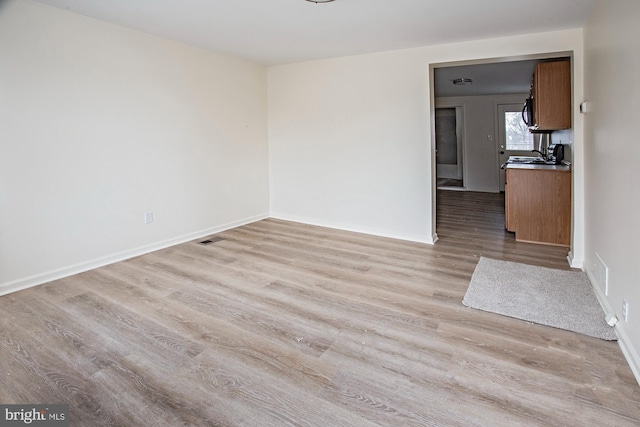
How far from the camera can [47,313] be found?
2574 mm

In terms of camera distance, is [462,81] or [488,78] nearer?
[488,78]

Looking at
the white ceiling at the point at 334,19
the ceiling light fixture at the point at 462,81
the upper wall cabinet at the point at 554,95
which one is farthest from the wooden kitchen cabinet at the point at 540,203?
the ceiling light fixture at the point at 462,81

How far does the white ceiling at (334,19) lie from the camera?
2930 mm

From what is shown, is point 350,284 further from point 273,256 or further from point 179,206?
point 179,206

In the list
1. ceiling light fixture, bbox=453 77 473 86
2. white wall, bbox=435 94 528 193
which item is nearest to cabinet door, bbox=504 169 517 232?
ceiling light fixture, bbox=453 77 473 86

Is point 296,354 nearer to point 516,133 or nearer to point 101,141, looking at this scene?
point 101,141

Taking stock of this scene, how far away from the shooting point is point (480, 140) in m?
8.66

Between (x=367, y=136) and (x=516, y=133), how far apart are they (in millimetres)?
5522

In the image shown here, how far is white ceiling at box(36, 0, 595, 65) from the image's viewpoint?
2.93 m

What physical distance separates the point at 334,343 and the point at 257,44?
11.5ft

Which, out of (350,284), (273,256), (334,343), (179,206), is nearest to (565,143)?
(350,284)

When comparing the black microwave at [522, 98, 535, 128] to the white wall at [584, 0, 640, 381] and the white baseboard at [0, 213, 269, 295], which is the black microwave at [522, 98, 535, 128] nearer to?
A: the white wall at [584, 0, 640, 381]

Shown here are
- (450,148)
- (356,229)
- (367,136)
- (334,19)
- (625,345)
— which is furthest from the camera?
(450,148)

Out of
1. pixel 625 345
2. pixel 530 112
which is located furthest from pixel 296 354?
pixel 530 112
